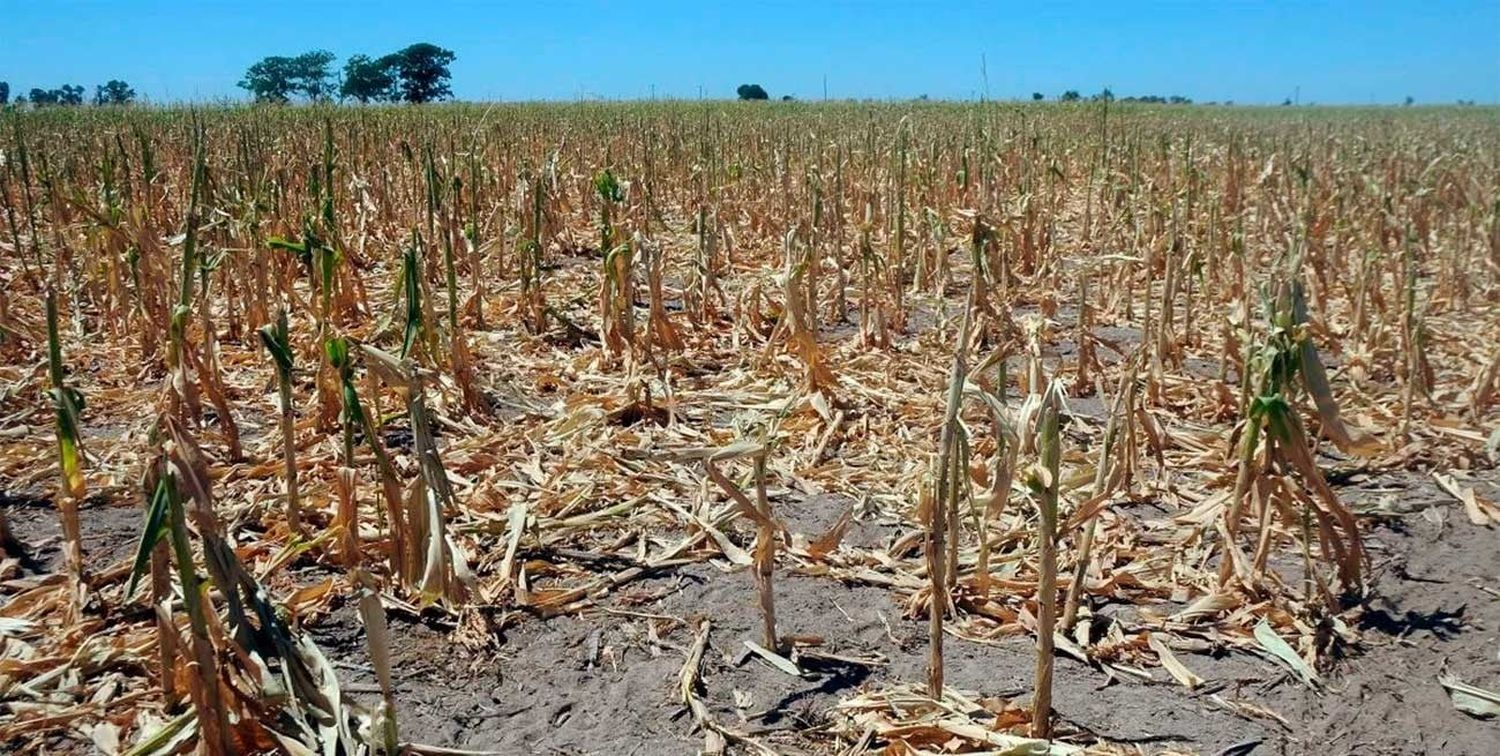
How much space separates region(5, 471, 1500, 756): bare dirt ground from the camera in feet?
7.12

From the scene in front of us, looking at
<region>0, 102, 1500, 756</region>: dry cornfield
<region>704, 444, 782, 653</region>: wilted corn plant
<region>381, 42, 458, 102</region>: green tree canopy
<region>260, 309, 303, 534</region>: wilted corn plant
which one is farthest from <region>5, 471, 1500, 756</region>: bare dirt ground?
<region>381, 42, 458, 102</region>: green tree canopy

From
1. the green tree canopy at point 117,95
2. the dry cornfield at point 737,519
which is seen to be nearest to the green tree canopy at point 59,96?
the green tree canopy at point 117,95

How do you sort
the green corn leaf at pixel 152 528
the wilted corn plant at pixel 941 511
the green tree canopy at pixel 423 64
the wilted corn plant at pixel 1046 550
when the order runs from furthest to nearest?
the green tree canopy at pixel 423 64 < the wilted corn plant at pixel 941 511 < the wilted corn plant at pixel 1046 550 < the green corn leaf at pixel 152 528

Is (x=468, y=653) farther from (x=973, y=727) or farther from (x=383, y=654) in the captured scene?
(x=973, y=727)

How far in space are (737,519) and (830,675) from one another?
31.2 inches

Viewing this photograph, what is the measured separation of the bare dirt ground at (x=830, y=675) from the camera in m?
2.17

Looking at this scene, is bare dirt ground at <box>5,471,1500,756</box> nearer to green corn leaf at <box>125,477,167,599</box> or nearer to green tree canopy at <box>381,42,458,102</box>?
green corn leaf at <box>125,477,167,599</box>

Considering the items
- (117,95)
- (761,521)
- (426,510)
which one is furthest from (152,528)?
(117,95)

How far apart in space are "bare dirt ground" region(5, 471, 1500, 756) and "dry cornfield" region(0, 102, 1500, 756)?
0.03ft

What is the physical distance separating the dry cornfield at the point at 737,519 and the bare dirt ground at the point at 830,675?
0.03ft

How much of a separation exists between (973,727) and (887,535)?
0.97m

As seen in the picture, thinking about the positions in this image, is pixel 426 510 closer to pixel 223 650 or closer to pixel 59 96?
pixel 223 650

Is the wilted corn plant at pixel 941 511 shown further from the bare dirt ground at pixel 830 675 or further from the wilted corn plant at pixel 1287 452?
the wilted corn plant at pixel 1287 452

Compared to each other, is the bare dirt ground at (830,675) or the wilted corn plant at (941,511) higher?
the wilted corn plant at (941,511)
